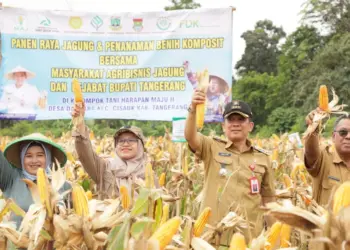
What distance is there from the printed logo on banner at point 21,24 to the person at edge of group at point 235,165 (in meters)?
4.31

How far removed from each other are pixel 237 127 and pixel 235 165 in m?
0.25

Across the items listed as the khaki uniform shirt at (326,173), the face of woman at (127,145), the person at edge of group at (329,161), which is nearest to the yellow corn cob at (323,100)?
the person at edge of group at (329,161)

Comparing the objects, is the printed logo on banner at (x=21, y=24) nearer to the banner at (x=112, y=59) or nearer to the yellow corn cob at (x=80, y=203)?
the banner at (x=112, y=59)

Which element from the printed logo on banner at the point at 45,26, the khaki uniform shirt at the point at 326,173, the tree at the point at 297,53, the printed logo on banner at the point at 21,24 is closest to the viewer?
the khaki uniform shirt at the point at 326,173

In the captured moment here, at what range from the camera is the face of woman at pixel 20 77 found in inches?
266

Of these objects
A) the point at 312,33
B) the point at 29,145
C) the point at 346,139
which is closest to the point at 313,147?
the point at 346,139

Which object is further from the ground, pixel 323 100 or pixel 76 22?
pixel 76 22

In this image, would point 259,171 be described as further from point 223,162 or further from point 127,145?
Result: point 127,145

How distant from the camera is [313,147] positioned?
3092 mm

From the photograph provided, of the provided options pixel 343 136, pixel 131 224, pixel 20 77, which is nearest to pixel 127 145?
pixel 343 136

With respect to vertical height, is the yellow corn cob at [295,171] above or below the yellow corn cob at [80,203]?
below

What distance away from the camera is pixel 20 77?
6812mm

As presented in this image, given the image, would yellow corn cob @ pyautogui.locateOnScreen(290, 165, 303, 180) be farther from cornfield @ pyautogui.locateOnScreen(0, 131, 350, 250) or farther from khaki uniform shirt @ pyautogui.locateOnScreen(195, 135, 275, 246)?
cornfield @ pyautogui.locateOnScreen(0, 131, 350, 250)

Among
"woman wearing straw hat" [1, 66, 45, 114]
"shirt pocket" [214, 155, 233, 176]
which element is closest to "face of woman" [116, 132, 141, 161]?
"shirt pocket" [214, 155, 233, 176]
